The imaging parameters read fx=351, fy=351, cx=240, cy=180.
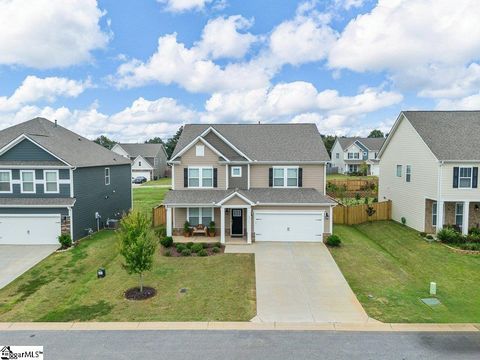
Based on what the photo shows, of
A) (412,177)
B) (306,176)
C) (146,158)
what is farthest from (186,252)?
(146,158)

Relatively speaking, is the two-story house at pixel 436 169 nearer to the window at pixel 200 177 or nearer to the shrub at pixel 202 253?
the window at pixel 200 177

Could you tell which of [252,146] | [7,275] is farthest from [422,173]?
[7,275]

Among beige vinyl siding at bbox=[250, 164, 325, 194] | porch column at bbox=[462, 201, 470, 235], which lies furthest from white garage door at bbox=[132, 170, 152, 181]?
porch column at bbox=[462, 201, 470, 235]

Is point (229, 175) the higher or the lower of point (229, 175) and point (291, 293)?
the higher

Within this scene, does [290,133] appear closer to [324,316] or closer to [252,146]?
[252,146]

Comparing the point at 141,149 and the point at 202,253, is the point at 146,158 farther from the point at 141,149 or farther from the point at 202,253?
the point at 202,253

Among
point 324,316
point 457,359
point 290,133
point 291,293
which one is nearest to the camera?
point 457,359

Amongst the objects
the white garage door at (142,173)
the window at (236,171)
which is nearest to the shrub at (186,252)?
the window at (236,171)
